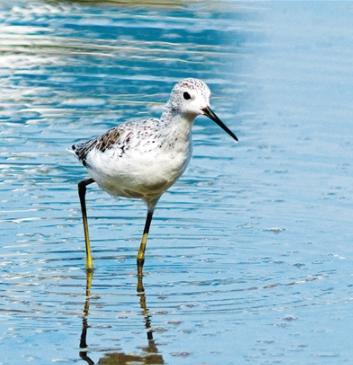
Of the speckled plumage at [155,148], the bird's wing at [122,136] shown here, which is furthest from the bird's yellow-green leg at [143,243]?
the bird's wing at [122,136]

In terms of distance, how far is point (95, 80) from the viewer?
15.6m

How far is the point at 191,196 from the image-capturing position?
11570 millimetres

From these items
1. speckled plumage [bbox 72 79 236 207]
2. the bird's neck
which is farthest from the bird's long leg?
the bird's neck

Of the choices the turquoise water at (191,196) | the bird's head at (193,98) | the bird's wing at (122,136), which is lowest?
the turquoise water at (191,196)

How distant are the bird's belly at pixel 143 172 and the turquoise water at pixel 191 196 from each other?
611 millimetres

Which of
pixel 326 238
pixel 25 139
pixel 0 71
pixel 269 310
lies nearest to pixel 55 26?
pixel 0 71

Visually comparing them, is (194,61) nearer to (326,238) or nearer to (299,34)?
(299,34)

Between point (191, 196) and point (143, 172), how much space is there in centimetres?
215

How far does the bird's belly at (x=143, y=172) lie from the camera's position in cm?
941

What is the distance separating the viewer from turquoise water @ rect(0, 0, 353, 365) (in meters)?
8.41

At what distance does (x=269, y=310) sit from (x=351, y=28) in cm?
950

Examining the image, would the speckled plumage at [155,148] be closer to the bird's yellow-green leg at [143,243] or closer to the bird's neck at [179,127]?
the bird's neck at [179,127]

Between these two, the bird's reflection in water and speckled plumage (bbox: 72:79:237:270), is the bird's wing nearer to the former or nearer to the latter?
speckled plumage (bbox: 72:79:237:270)

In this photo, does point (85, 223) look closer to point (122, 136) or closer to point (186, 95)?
point (122, 136)
